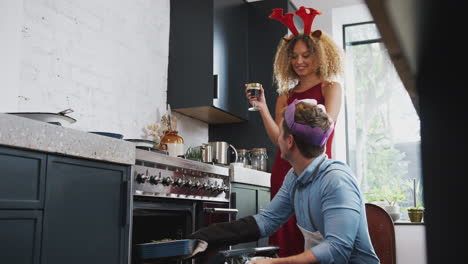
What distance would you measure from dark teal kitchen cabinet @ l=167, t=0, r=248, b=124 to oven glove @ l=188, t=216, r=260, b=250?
6.36ft

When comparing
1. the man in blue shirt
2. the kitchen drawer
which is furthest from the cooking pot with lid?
the kitchen drawer

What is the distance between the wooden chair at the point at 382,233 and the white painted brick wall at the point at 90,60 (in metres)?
1.70

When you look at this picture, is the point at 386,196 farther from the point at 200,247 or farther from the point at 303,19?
the point at 200,247

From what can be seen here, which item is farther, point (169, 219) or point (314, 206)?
point (169, 219)

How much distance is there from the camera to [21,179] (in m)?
1.68

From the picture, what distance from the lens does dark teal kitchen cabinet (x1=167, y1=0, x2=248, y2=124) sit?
12.7 ft

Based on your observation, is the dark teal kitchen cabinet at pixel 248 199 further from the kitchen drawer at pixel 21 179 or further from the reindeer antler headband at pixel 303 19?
the kitchen drawer at pixel 21 179

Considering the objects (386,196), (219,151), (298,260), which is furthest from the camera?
(386,196)

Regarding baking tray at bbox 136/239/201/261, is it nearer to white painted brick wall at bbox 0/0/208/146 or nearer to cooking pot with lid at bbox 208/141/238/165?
white painted brick wall at bbox 0/0/208/146

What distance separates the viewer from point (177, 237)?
283cm

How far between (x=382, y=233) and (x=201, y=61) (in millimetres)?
2057

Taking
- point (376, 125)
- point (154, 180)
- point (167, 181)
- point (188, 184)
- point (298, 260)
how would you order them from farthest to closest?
point (376, 125), point (188, 184), point (167, 181), point (154, 180), point (298, 260)

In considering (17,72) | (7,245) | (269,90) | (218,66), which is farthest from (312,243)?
(269,90)

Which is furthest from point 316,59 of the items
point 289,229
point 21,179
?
point 21,179
